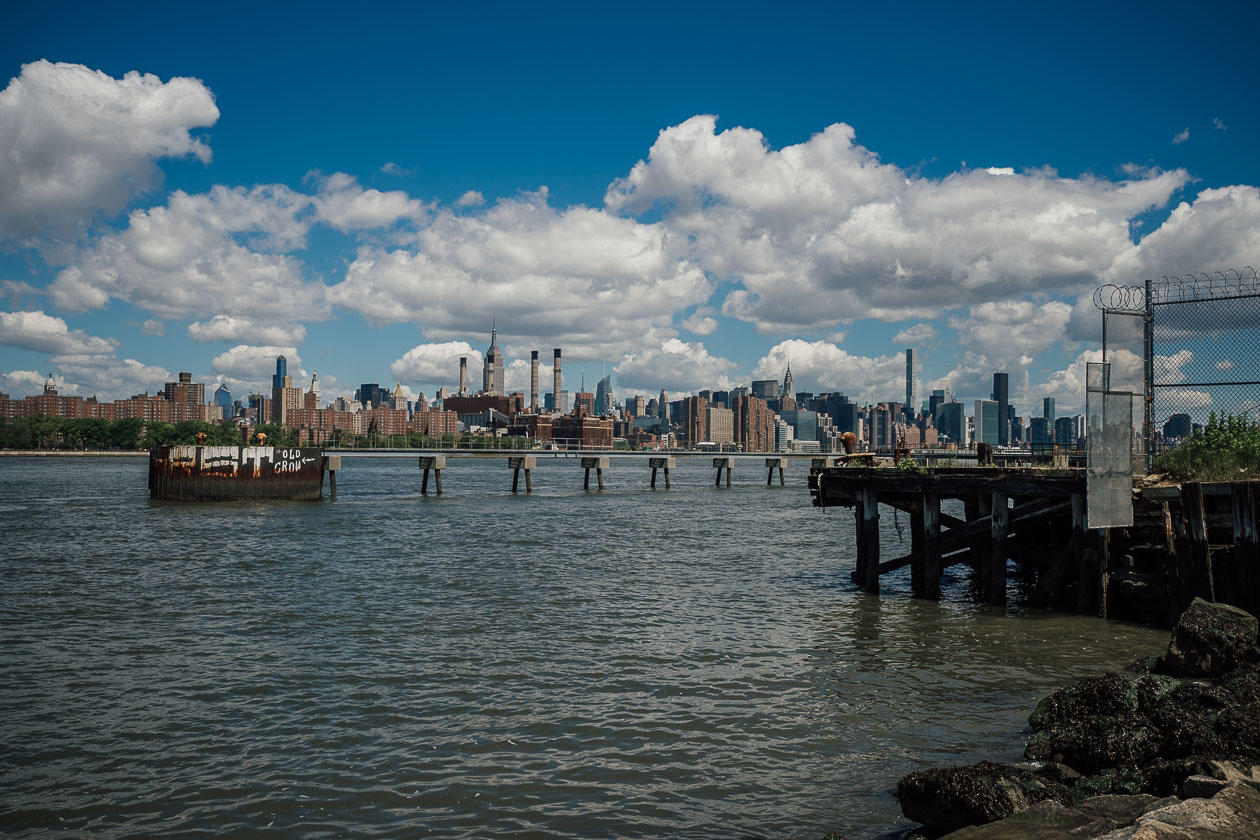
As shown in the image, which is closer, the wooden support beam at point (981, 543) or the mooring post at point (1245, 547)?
the mooring post at point (1245, 547)

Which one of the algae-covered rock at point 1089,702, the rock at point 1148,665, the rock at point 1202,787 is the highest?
the rock at point 1202,787

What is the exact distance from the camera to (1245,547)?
16.9 m

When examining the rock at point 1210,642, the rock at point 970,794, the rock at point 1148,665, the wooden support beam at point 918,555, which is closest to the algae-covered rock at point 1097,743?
the rock at point 970,794

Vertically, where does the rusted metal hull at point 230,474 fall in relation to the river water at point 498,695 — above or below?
above

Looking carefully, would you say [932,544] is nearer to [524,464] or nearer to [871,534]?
[871,534]

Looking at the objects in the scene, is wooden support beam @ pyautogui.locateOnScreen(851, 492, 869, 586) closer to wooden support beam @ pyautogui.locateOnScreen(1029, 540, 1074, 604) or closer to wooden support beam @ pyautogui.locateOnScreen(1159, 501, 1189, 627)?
wooden support beam @ pyautogui.locateOnScreen(1029, 540, 1074, 604)

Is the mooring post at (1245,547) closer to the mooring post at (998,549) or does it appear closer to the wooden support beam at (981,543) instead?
the mooring post at (998,549)

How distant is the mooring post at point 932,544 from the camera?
74.2ft

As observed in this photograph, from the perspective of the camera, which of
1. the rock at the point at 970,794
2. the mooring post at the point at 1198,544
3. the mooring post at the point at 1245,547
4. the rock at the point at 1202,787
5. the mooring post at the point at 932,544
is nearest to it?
the rock at the point at 1202,787

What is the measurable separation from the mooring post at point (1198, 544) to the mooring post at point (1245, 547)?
0.48 meters

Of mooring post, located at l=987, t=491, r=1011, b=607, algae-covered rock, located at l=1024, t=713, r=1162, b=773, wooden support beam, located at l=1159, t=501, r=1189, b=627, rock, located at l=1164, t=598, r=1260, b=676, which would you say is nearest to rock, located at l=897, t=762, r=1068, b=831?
algae-covered rock, located at l=1024, t=713, r=1162, b=773

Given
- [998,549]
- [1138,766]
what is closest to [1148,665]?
[1138,766]

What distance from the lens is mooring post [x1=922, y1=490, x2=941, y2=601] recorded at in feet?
74.2

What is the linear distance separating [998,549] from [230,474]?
58.3m
